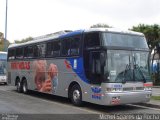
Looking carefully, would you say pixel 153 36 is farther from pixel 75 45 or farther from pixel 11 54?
pixel 75 45

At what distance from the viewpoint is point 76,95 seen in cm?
1587

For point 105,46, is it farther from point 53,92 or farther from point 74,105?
point 53,92

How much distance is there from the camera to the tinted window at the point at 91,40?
14.5m

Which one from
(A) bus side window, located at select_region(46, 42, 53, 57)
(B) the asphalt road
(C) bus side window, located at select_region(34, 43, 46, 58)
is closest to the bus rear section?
(B) the asphalt road

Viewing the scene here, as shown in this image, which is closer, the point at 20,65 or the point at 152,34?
the point at 20,65

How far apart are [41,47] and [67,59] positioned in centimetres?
344

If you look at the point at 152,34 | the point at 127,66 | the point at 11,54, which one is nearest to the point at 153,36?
the point at 152,34

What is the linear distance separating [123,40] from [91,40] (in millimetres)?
1327

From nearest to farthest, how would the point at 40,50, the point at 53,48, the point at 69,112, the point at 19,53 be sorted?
1. the point at 69,112
2. the point at 53,48
3. the point at 40,50
4. the point at 19,53

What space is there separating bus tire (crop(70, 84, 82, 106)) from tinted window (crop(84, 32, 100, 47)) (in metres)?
2.07

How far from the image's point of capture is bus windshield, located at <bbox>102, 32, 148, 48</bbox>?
14.3 meters

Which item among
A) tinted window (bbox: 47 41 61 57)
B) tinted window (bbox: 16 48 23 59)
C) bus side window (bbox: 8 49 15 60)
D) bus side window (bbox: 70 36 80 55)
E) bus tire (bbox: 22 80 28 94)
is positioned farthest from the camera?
bus side window (bbox: 8 49 15 60)

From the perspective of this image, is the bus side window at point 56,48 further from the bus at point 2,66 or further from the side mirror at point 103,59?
the bus at point 2,66

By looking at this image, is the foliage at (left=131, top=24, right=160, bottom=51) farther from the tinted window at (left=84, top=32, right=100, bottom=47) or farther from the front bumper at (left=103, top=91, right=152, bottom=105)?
the front bumper at (left=103, top=91, right=152, bottom=105)
